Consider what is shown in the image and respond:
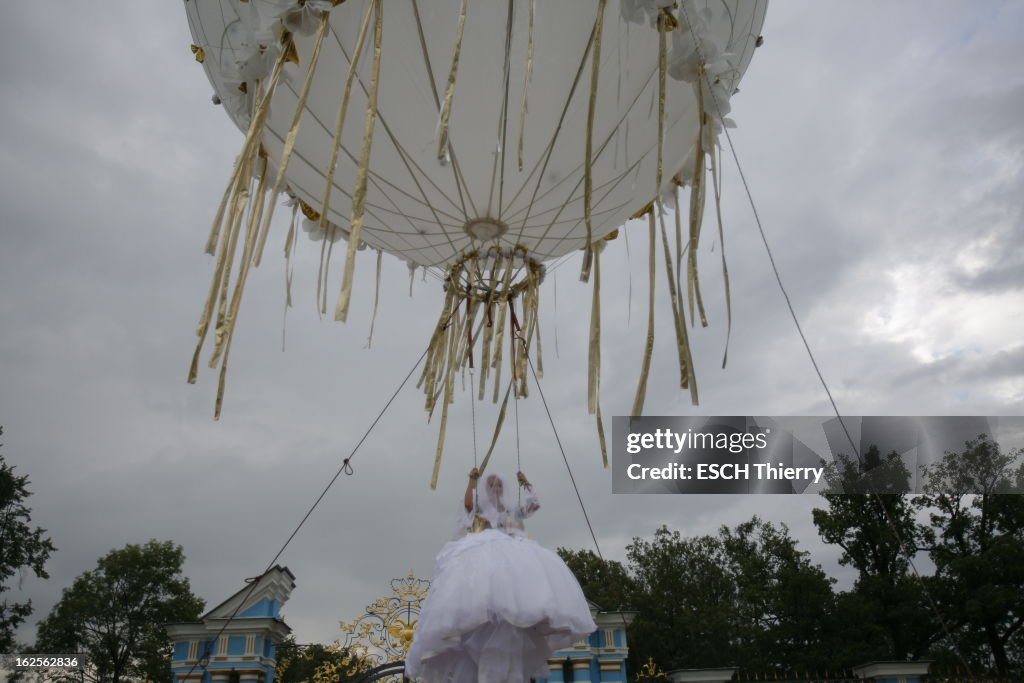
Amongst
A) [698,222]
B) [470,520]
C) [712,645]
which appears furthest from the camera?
[712,645]

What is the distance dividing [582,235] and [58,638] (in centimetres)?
1949

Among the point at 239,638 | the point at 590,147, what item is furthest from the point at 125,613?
the point at 590,147

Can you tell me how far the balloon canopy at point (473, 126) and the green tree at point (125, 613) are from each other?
16387 millimetres

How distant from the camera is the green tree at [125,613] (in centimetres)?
1688

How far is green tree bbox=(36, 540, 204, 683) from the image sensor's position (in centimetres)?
1688

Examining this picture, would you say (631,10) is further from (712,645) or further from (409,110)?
(712,645)

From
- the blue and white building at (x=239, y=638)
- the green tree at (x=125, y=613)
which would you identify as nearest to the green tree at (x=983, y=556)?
the blue and white building at (x=239, y=638)

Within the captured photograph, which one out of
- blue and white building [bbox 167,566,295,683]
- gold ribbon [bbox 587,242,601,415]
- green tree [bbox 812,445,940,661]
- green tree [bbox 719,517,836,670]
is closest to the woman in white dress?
gold ribbon [bbox 587,242,601,415]

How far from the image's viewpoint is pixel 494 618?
2.48 metres

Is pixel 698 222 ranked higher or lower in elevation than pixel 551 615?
higher

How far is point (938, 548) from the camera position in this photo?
15.7 metres

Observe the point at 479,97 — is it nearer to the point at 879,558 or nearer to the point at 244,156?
the point at 244,156

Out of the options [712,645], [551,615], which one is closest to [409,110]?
[551,615]

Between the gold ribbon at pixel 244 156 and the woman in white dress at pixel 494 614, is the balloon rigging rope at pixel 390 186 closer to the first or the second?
the gold ribbon at pixel 244 156
